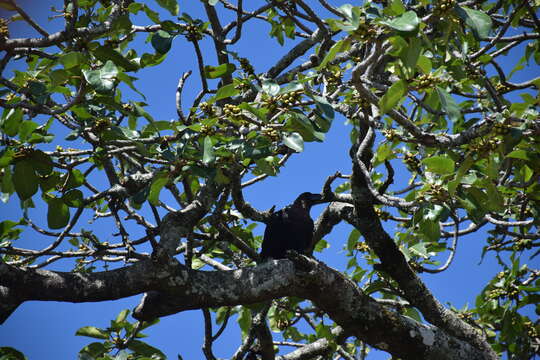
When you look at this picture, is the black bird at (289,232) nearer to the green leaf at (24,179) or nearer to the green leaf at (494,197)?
the green leaf at (494,197)

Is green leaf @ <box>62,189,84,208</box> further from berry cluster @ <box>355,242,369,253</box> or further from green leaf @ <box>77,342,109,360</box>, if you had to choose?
berry cluster @ <box>355,242,369,253</box>

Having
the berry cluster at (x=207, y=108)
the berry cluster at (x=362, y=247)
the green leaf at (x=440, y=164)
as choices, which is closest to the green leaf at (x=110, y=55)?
the berry cluster at (x=207, y=108)

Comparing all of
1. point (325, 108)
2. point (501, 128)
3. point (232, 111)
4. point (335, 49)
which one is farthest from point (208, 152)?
point (501, 128)

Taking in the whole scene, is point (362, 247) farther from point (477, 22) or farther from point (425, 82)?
point (477, 22)

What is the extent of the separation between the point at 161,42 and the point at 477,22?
4.46ft

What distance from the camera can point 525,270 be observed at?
4031 millimetres

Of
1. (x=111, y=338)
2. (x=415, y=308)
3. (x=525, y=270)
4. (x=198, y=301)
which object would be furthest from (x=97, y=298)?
(x=525, y=270)

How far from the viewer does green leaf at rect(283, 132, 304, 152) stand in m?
2.15

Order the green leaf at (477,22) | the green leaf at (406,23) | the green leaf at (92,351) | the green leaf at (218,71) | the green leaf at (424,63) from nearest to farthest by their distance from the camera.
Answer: the green leaf at (406,23) → the green leaf at (477,22) → the green leaf at (424,63) → the green leaf at (218,71) → the green leaf at (92,351)

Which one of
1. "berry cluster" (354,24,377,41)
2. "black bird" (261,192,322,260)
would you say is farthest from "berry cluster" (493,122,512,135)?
"black bird" (261,192,322,260)

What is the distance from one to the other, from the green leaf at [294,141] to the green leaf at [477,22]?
0.74 m

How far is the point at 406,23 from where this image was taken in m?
1.82

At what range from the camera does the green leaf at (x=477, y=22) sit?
1.97 metres

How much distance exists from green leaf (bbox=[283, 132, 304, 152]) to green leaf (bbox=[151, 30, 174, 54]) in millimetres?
752
